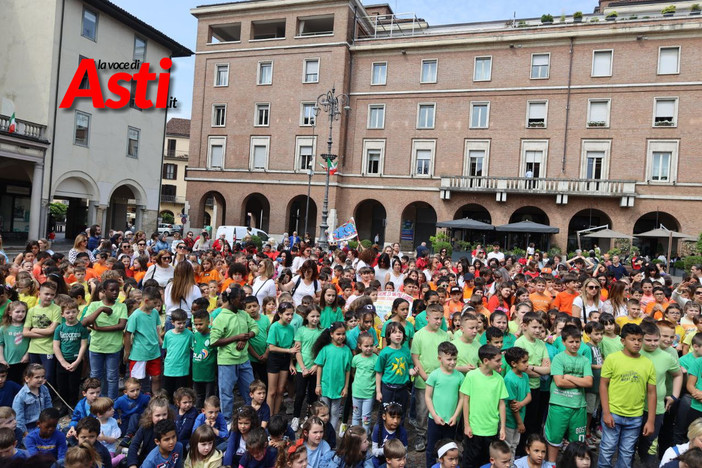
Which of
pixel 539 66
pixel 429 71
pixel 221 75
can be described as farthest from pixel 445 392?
pixel 221 75

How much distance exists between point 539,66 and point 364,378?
29962mm

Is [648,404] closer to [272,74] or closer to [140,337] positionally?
[140,337]

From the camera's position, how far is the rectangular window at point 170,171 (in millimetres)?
70625

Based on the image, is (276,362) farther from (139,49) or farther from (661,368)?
(139,49)

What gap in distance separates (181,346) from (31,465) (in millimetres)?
4262

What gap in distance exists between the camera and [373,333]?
6.43m

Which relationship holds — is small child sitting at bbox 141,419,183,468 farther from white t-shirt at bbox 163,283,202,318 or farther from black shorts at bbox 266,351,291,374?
white t-shirt at bbox 163,283,202,318

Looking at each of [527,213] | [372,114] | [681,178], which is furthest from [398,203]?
[681,178]

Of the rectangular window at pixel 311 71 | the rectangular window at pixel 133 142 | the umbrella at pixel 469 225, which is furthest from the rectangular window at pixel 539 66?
the rectangular window at pixel 133 142

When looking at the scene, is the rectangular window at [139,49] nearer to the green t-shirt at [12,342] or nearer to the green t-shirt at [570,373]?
the green t-shirt at [12,342]

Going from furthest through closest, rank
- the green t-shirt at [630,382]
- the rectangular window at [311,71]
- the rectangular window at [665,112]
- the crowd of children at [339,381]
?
the rectangular window at [311,71]
the rectangular window at [665,112]
the green t-shirt at [630,382]
the crowd of children at [339,381]

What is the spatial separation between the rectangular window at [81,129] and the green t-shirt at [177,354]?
23567mm

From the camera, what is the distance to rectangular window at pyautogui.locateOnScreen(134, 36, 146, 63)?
28.8 meters

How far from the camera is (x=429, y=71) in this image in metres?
32.9
